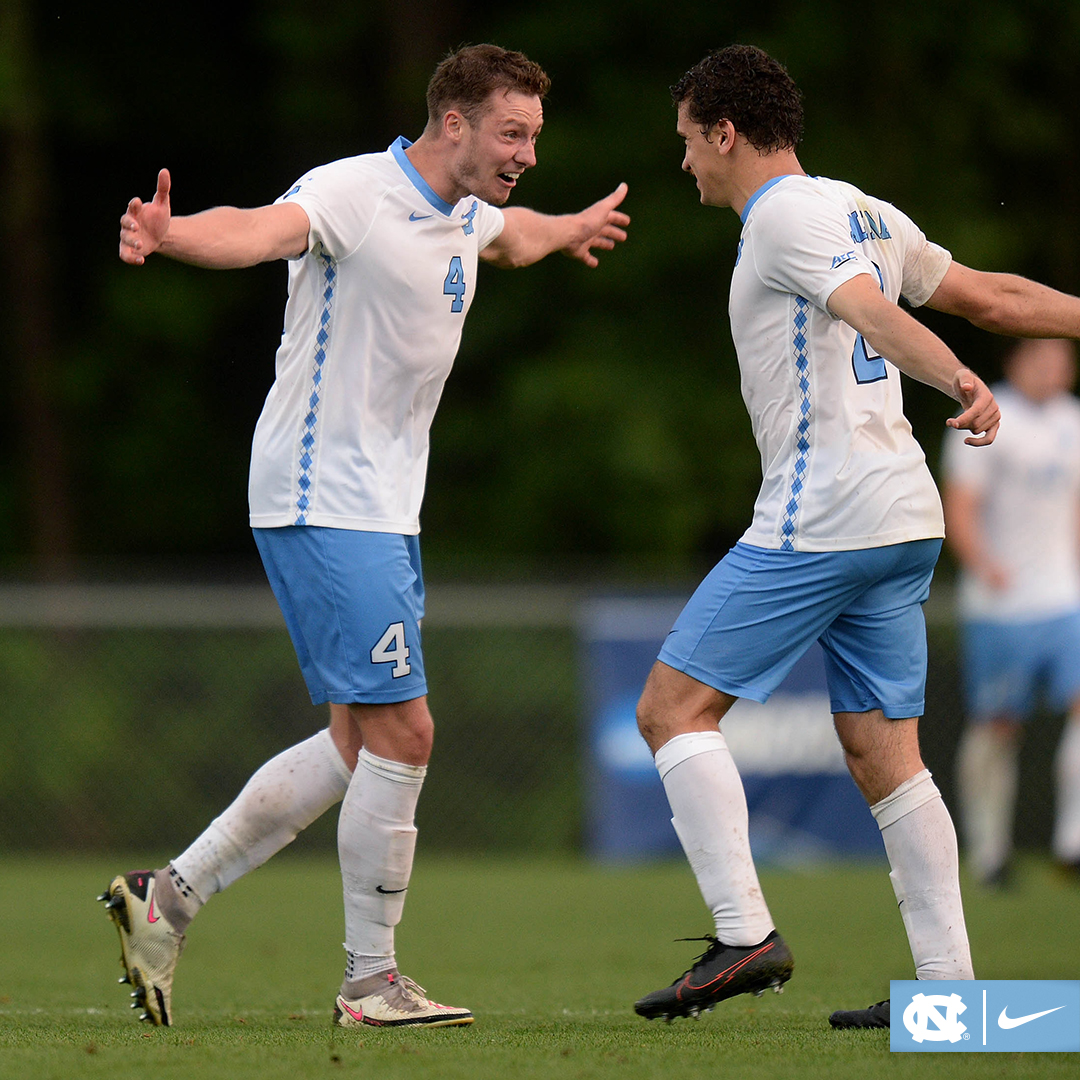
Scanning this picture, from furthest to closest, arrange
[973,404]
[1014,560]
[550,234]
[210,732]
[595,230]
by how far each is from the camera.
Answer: [210,732] → [1014,560] → [595,230] → [550,234] → [973,404]

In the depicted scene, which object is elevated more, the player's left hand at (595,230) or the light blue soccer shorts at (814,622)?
the player's left hand at (595,230)

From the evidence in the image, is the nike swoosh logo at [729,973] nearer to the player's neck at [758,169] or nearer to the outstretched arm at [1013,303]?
the outstretched arm at [1013,303]

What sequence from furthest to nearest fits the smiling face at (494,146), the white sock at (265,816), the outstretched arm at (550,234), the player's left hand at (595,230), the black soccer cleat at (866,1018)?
1. the player's left hand at (595,230)
2. the outstretched arm at (550,234)
3. the white sock at (265,816)
4. the smiling face at (494,146)
5. the black soccer cleat at (866,1018)

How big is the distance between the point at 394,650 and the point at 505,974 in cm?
184

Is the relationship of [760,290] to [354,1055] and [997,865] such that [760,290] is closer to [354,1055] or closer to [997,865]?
[354,1055]

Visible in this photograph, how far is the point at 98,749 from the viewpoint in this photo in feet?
37.3

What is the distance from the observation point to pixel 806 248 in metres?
3.92

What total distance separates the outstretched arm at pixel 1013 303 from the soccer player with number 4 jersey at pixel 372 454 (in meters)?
1.14

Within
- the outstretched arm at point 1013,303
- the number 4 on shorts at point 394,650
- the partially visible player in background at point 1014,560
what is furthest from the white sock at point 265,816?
the partially visible player in background at point 1014,560

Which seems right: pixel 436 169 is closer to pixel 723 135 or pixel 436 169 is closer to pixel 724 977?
pixel 723 135

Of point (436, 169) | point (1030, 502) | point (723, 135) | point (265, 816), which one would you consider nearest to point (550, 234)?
point (436, 169)

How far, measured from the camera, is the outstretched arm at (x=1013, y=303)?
14.1 ft

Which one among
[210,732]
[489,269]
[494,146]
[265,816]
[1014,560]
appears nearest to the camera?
[494,146]

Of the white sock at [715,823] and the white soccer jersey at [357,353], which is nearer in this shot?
the white sock at [715,823]
